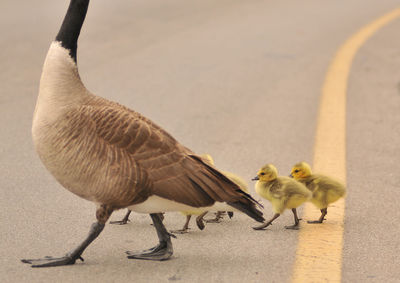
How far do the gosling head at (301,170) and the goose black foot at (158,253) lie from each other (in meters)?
1.35

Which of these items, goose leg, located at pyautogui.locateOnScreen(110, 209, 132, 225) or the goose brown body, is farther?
goose leg, located at pyautogui.locateOnScreen(110, 209, 132, 225)

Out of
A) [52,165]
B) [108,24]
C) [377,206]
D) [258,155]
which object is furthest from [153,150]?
[108,24]

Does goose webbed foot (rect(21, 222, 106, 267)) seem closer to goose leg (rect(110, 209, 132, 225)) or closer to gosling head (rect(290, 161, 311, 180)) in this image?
goose leg (rect(110, 209, 132, 225))

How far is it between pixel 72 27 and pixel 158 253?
4.84 ft

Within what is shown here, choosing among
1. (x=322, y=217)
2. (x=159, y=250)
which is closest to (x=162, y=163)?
(x=159, y=250)

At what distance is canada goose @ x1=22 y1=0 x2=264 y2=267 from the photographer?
170 inches

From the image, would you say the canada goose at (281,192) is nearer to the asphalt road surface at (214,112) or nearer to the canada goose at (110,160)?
the asphalt road surface at (214,112)

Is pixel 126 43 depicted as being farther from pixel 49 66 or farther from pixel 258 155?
pixel 49 66

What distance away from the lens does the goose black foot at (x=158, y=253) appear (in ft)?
15.3

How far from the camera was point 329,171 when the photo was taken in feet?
21.2

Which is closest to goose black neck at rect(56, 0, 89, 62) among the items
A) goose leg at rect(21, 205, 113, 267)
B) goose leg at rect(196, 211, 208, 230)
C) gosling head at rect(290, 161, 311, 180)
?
goose leg at rect(21, 205, 113, 267)

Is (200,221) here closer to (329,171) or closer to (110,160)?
(110,160)

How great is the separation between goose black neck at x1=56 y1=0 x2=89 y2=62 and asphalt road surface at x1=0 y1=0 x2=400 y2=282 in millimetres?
1225

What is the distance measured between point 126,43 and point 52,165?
7.62m
